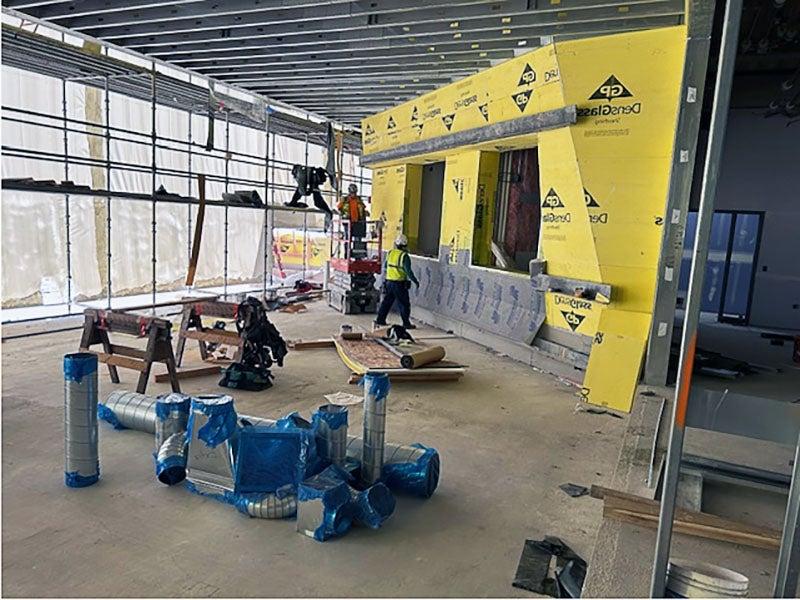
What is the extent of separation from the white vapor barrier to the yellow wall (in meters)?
6.59

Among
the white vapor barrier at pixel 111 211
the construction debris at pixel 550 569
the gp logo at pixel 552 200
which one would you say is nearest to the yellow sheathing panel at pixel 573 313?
the gp logo at pixel 552 200

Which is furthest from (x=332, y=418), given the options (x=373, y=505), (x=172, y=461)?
(x=172, y=461)

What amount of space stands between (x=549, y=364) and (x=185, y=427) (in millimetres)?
4894

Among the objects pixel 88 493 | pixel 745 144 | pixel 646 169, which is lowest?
pixel 88 493

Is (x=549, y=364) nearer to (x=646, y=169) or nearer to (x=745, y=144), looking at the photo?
(x=646, y=169)

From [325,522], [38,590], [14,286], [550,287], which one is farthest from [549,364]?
[14,286]

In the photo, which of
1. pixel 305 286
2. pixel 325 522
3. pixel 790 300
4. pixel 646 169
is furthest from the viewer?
pixel 305 286

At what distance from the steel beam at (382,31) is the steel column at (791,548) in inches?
229

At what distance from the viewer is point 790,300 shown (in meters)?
10.1

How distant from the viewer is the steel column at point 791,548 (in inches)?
72.4

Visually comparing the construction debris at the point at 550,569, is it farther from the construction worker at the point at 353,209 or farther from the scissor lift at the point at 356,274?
the construction worker at the point at 353,209

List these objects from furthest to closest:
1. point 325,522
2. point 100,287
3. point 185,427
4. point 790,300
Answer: point 100,287 → point 790,300 → point 185,427 → point 325,522

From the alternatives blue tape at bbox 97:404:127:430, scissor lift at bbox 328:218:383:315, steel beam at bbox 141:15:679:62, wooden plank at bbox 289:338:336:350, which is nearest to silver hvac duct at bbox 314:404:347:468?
blue tape at bbox 97:404:127:430

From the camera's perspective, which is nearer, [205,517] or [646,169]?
[205,517]
